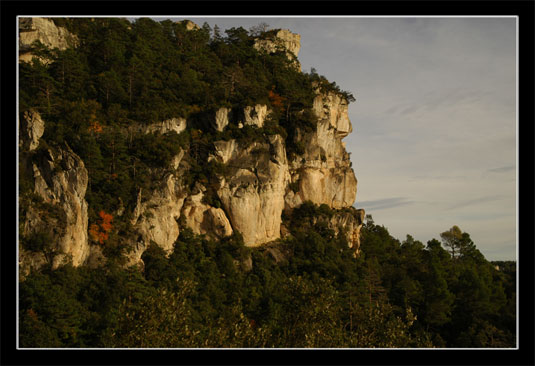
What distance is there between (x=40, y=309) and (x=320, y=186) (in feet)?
120

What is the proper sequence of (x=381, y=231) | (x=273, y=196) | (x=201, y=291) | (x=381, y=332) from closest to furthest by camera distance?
(x=381, y=332) < (x=201, y=291) < (x=273, y=196) < (x=381, y=231)

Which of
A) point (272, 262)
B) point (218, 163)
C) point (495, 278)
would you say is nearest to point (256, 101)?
point (218, 163)

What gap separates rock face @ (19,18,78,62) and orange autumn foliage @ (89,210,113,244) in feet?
77.9

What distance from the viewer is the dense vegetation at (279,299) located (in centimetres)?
1659

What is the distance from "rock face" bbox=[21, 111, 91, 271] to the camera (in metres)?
28.6

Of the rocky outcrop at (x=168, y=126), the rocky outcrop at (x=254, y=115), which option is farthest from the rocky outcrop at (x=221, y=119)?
the rocky outcrop at (x=168, y=126)

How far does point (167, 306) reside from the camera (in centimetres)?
1571

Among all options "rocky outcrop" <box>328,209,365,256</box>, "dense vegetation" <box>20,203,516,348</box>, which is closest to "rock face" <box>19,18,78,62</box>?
"dense vegetation" <box>20,203,516,348</box>

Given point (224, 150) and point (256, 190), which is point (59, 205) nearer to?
point (224, 150)

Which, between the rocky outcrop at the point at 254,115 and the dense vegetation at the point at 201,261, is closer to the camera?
the dense vegetation at the point at 201,261

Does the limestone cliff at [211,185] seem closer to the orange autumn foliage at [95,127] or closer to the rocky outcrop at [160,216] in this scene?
the rocky outcrop at [160,216]

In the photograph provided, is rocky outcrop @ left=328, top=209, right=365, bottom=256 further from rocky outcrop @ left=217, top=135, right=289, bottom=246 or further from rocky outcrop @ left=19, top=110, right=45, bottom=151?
rocky outcrop @ left=19, top=110, right=45, bottom=151

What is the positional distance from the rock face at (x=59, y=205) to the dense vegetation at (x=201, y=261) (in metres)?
0.64

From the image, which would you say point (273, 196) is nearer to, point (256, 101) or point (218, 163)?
point (218, 163)
